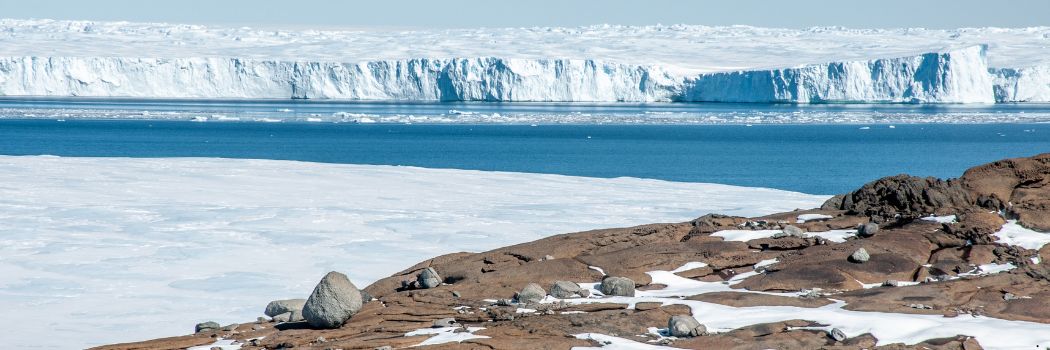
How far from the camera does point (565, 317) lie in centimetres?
648

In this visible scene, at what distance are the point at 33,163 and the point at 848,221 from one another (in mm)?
14494

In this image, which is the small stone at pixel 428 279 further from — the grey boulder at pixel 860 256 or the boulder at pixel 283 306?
the grey boulder at pixel 860 256

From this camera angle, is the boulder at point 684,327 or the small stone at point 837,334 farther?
the boulder at point 684,327

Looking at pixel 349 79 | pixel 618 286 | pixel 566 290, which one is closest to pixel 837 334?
pixel 618 286

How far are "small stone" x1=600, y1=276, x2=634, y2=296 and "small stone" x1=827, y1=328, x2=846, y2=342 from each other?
1460 millimetres

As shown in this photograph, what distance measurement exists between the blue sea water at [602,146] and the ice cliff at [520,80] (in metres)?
6.09

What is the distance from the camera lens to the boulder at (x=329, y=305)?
266 inches

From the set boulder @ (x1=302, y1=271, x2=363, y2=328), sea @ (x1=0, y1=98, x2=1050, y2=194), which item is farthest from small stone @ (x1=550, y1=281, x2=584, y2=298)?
sea @ (x1=0, y1=98, x2=1050, y2=194)

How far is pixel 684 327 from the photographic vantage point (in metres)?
6.13

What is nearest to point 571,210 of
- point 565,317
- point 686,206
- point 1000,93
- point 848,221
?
point 686,206

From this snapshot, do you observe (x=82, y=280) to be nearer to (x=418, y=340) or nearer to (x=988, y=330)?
(x=418, y=340)

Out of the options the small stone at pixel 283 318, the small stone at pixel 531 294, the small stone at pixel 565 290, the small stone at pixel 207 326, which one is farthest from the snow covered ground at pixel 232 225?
the small stone at pixel 565 290

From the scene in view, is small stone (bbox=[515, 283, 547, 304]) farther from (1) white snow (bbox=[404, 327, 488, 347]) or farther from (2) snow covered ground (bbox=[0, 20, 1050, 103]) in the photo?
(2) snow covered ground (bbox=[0, 20, 1050, 103])

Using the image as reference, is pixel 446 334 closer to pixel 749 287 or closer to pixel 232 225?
pixel 749 287
